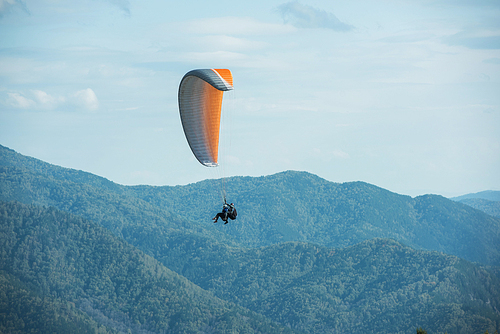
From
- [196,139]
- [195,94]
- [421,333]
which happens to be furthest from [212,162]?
[421,333]

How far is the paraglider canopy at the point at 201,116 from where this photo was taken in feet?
175

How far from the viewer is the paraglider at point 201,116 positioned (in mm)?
53250

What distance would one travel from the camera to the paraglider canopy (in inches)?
2096

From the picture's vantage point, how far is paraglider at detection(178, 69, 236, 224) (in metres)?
53.2

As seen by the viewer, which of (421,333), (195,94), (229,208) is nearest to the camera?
(229,208)

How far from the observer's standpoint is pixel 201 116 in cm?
5400

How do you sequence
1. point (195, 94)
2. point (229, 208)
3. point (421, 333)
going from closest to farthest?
point (229, 208) < point (195, 94) < point (421, 333)

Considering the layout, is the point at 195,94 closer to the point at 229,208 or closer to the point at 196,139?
the point at 196,139

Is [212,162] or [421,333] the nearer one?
[212,162]

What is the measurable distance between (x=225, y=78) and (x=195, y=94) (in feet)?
16.9

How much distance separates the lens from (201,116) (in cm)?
5400

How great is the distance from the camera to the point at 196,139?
178ft

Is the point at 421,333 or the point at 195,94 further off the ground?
the point at 195,94

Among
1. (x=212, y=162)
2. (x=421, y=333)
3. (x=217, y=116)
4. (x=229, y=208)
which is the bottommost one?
(x=421, y=333)
